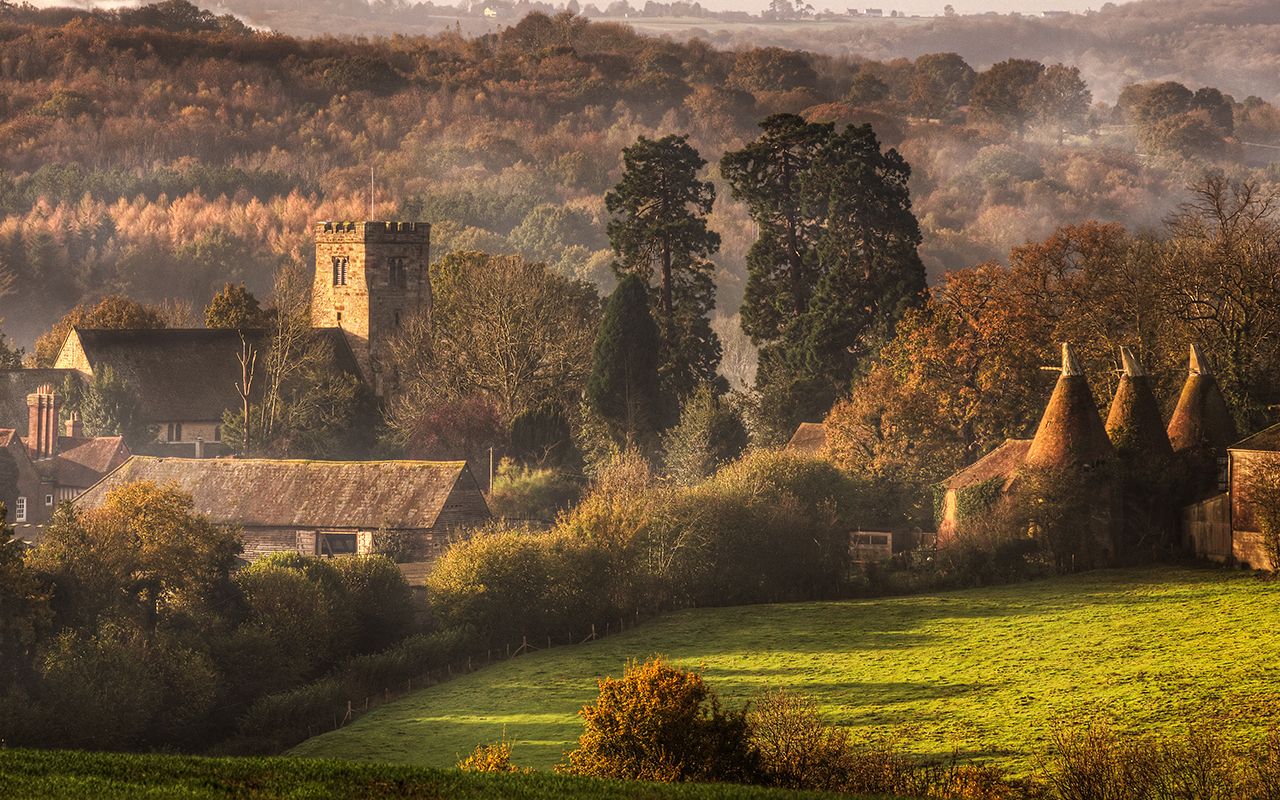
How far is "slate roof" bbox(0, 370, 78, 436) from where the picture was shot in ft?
297

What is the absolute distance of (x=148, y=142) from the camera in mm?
182875

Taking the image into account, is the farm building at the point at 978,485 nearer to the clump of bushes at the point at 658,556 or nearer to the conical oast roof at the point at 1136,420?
the conical oast roof at the point at 1136,420

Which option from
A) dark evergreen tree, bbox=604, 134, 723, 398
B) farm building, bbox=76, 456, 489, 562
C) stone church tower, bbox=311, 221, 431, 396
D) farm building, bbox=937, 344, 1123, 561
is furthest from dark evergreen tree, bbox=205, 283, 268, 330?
farm building, bbox=937, 344, 1123, 561

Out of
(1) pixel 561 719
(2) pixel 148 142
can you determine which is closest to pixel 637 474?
(1) pixel 561 719

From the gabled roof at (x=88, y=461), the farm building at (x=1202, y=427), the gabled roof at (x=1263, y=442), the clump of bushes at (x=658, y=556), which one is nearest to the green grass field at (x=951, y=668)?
the clump of bushes at (x=658, y=556)

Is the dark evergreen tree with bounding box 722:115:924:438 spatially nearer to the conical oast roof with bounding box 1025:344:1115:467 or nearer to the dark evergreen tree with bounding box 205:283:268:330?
the conical oast roof with bounding box 1025:344:1115:467

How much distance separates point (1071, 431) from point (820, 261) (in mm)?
21969

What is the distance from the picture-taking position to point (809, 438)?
76.8m

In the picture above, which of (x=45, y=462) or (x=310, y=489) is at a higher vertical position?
(x=45, y=462)

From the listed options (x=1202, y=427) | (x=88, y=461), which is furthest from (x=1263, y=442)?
(x=88, y=461)

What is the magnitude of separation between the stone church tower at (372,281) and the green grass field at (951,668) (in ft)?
129

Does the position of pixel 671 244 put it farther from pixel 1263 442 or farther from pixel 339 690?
pixel 339 690

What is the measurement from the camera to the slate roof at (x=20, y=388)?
9044 cm

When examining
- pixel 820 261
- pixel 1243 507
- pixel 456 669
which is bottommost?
pixel 456 669
